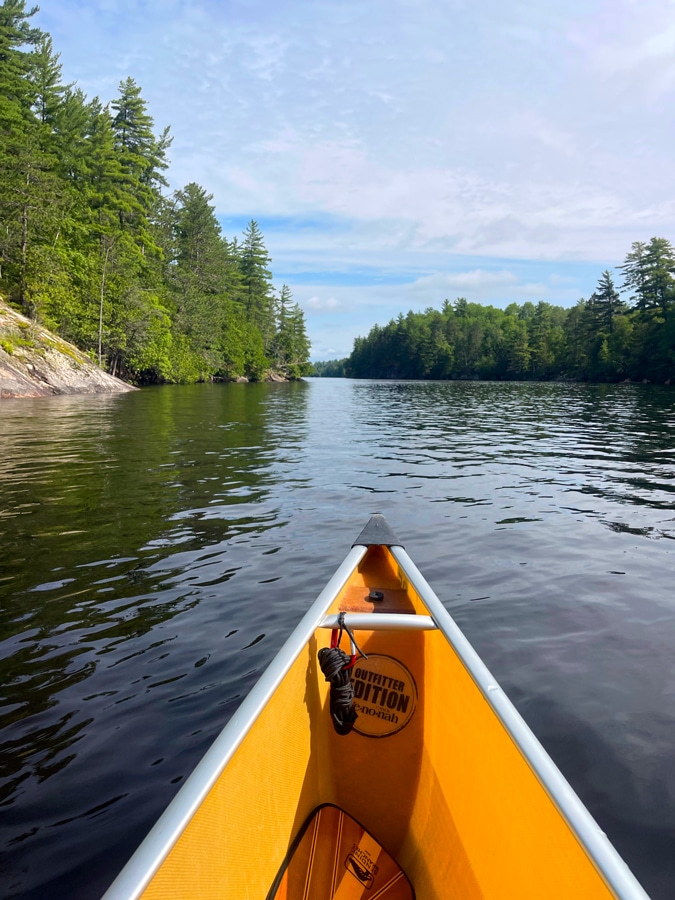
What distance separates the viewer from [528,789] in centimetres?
185

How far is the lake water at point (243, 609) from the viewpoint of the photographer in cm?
294

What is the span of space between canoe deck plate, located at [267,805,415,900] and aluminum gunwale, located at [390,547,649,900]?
0.93 meters

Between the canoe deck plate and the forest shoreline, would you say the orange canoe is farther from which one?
the forest shoreline

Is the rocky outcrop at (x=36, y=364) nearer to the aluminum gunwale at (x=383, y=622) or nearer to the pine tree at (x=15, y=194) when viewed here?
the pine tree at (x=15, y=194)

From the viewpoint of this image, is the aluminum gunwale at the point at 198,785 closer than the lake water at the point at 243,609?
Yes

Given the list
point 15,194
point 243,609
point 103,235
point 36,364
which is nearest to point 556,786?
point 243,609

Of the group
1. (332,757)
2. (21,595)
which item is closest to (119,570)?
(21,595)

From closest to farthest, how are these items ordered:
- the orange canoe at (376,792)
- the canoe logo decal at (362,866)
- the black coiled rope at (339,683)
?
the orange canoe at (376,792), the canoe logo decal at (362,866), the black coiled rope at (339,683)

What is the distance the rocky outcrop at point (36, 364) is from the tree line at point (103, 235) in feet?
14.3

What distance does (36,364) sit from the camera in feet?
99.8

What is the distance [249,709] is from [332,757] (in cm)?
97

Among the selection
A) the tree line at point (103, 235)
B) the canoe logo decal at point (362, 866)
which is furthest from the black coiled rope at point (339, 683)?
the tree line at point (103, 235)

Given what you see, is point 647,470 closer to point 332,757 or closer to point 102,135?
point 332,757

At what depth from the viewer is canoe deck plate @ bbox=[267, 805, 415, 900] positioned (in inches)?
87.0
